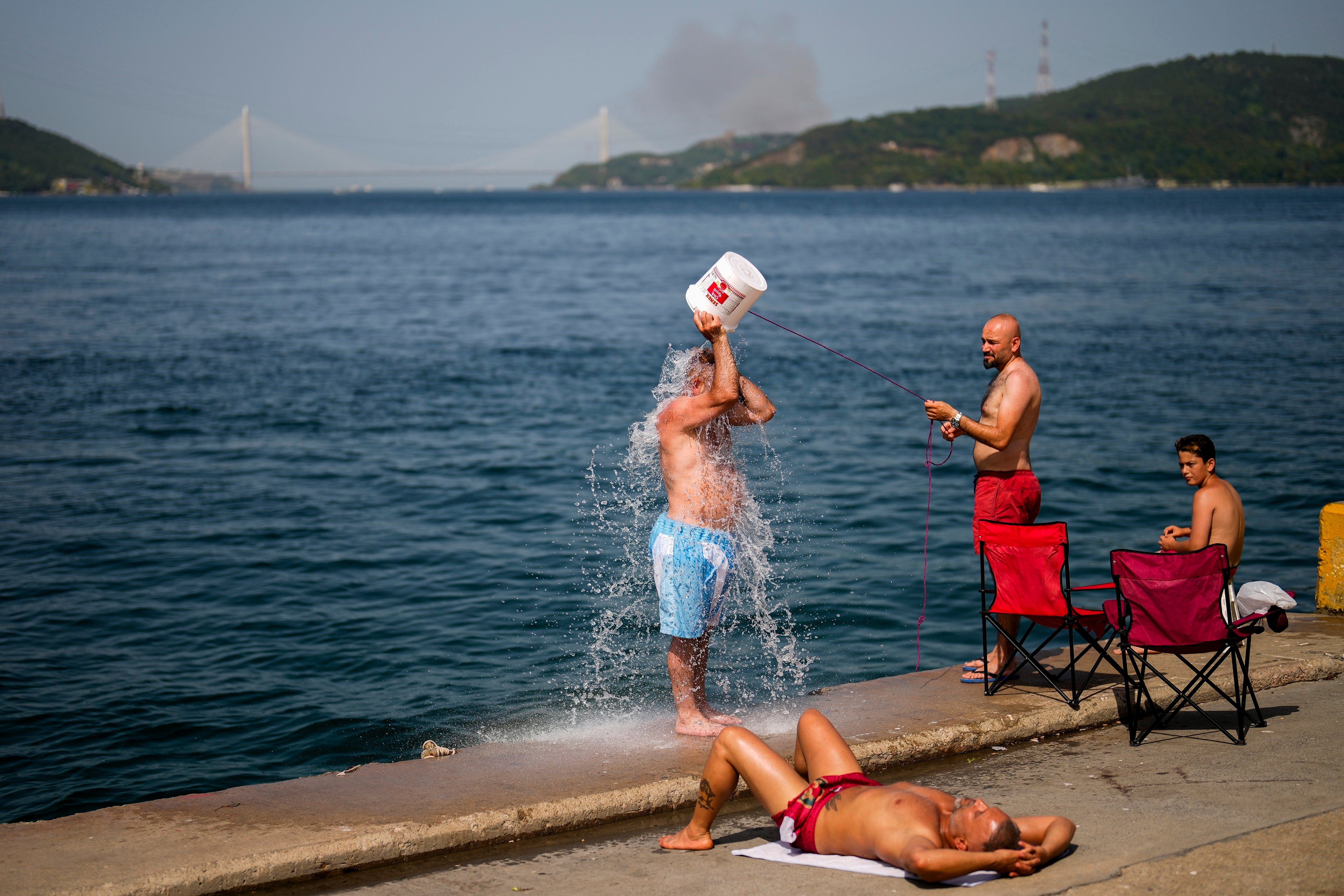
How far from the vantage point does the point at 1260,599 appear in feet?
21.9

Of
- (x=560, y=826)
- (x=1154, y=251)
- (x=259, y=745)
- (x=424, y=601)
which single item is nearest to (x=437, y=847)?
(x=560, y=826)

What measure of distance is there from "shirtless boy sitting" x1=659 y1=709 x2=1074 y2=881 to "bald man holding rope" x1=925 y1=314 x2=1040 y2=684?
2.05 m

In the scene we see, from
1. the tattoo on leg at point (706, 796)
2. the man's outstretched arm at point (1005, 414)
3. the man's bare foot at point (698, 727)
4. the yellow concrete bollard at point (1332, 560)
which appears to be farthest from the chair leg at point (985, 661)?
the yellow concrete bollard at point (1332, 560)

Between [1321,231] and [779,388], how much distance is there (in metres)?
54.0

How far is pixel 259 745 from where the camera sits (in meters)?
7.46

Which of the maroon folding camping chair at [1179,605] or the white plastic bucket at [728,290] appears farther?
the maroon folding camping chair at [1179,605]

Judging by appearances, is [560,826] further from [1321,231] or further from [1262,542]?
[1321,231]

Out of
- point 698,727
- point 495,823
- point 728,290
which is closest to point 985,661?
point 698,727

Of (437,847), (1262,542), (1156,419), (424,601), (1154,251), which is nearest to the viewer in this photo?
(437,847)

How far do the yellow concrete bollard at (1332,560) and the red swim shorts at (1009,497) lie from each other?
2773 millimetres

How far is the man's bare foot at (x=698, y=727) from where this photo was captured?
5.66 meters

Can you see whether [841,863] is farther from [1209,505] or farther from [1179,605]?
[1209,505]

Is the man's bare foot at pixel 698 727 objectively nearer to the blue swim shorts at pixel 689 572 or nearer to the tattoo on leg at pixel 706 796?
the blue swim shorts at pixel 689 572

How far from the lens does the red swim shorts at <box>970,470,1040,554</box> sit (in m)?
6.31
